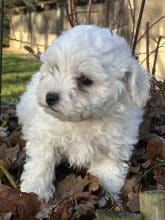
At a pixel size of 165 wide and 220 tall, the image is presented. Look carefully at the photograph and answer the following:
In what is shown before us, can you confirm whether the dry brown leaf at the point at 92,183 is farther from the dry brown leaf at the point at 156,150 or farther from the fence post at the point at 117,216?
the fence post at the point at 117,216

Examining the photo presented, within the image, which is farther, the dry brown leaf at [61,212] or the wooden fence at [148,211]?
the dry brown leaf at [61,212]

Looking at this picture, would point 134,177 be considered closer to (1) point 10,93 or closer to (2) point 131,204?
(2) point 131,204

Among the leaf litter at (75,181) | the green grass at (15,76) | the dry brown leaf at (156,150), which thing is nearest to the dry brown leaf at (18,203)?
the leaf litter at (75,181)

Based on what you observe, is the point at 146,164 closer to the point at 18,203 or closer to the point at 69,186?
the point at 69,186

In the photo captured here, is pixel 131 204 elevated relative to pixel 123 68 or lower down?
lower down

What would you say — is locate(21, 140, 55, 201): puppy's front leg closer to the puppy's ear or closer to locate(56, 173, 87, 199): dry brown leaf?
locate(56, 173, 87, 199): dry brown leaf

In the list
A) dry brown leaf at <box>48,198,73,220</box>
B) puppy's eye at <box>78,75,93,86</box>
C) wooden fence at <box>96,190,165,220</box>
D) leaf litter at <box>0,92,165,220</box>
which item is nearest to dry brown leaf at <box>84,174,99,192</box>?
leaf litter at <box>0,92,165,220</box>

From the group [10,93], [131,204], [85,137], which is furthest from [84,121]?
[10,93]
